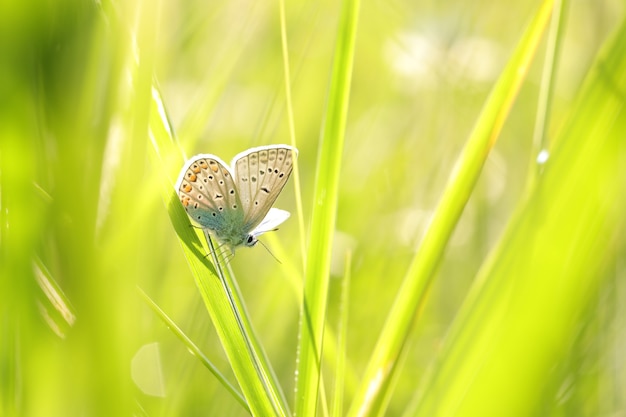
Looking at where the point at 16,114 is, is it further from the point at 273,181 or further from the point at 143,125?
the point at 273,181

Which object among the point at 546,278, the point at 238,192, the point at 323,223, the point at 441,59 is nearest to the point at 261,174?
the point at 238,192

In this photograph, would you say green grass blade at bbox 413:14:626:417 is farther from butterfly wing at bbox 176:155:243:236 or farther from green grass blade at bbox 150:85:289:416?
butterfly wing at bbox 176:155:243:236

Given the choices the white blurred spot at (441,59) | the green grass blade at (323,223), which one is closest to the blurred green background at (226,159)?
the white blurred spot at (441,59)

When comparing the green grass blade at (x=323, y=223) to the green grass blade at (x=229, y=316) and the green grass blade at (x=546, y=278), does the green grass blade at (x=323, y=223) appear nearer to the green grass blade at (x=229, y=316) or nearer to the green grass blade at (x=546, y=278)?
the green grass blade at (x=229, y=316)

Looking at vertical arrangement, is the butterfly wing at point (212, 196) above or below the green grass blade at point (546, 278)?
above

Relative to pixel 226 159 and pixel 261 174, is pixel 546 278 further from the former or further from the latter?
pixel 226 159

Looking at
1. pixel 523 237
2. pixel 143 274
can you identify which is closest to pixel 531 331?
pixel 523 237
